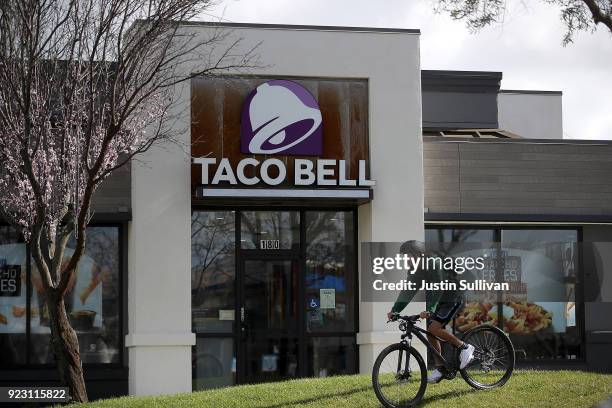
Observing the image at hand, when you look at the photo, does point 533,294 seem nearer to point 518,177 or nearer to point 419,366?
point 518,177

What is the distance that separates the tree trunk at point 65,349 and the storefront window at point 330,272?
16.6ft

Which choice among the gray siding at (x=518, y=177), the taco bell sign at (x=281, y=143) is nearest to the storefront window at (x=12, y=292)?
the taco bell sign at (x=281, y=143)

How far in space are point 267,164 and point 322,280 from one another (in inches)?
94.2

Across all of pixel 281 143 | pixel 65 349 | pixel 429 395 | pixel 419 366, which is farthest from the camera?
pixel 281 143

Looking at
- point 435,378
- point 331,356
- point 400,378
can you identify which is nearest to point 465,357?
point 435,378

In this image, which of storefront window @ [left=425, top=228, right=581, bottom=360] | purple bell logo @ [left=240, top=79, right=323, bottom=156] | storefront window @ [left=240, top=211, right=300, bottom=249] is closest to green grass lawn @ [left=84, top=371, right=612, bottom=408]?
storefront window @ [left=240, top=211, right=300, bottom=249]

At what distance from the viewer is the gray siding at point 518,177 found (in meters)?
18.8

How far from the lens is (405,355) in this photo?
12570 mm

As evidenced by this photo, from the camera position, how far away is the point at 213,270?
18109mm

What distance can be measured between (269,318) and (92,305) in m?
2.93

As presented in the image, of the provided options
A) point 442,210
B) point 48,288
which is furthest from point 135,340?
point 442,210

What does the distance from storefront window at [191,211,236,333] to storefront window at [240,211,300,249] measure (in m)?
0.24

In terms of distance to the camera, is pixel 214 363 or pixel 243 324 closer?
pixel 214 363

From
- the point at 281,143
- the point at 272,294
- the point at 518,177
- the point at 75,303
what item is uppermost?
the point at 281,143
